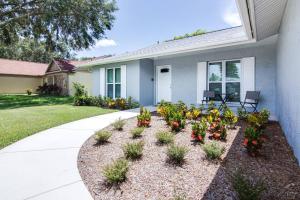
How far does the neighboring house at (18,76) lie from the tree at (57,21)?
25.0ft

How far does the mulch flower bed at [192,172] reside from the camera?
2395 mm

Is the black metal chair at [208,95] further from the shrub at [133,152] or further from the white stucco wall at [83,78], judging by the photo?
the white stucco wall at [83,78]

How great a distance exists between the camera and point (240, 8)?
401cm

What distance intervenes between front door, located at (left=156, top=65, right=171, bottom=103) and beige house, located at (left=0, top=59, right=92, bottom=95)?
34.1ft

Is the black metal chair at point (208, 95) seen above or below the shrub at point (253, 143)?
above

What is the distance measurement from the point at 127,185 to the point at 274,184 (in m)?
1.85

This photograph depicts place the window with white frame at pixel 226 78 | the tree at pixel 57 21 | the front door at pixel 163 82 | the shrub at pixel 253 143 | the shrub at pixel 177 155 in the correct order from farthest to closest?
the tree at pixel 57 21 < the front door at pixel 163 82 < the window with white frame at pixel 226 78 < the shrub at pixel 253 143 < the shrub at pixel 177 155

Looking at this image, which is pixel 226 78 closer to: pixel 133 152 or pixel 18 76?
pixel 133 152

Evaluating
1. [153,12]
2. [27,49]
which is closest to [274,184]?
[153,12]

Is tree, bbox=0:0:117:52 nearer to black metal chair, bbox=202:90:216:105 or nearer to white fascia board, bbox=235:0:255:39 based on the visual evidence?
black metal chair, bbox=202:90:216:105

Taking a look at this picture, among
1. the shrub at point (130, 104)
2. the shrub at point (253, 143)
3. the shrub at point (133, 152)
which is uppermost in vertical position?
the shrub at point (130, 104)

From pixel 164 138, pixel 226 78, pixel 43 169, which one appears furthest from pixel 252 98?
pixel 43 169

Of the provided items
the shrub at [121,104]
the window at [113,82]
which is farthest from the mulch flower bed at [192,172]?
the window at [113,82]

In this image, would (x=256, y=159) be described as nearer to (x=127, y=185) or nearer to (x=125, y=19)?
(x=127, y=185)
